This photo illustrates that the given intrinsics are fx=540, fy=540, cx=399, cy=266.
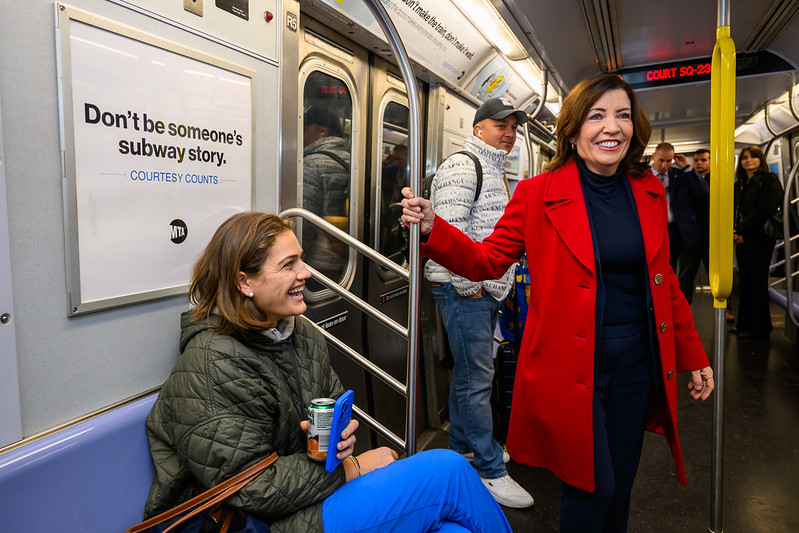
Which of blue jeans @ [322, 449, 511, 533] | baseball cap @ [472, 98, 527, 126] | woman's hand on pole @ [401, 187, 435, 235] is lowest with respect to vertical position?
blue jeans @ [322, 449, 511, 533]

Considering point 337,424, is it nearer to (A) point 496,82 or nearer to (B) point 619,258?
(B) point 619,258

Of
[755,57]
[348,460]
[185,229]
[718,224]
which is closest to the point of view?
[348,460]

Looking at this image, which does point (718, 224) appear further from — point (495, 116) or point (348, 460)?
point (348, 460)

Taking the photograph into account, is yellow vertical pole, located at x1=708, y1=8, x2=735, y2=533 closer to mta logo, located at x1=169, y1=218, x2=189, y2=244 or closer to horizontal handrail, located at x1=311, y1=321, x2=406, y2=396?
horizontal handrail, located at x1=311, y1=321, x2=406, y2=396

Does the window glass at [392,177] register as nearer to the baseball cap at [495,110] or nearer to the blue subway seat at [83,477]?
the baseball cap at [495,110]

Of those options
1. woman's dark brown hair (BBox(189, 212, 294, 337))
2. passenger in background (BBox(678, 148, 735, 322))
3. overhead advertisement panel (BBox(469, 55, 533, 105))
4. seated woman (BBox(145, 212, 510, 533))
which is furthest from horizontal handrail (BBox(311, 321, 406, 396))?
passenger in background (BBox(678, 148, 735, 322))

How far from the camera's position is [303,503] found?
4.92ft

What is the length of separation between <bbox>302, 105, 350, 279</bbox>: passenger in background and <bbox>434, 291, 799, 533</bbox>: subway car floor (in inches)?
65.2

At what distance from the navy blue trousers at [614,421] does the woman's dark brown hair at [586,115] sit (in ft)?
1.84

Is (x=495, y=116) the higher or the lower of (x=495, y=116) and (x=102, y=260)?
the higher

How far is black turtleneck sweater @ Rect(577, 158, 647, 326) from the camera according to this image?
1710mm

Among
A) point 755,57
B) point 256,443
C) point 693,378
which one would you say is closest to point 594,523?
point 693,378

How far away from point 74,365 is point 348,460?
2.82ft

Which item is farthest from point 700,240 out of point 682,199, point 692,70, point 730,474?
point 730,474
